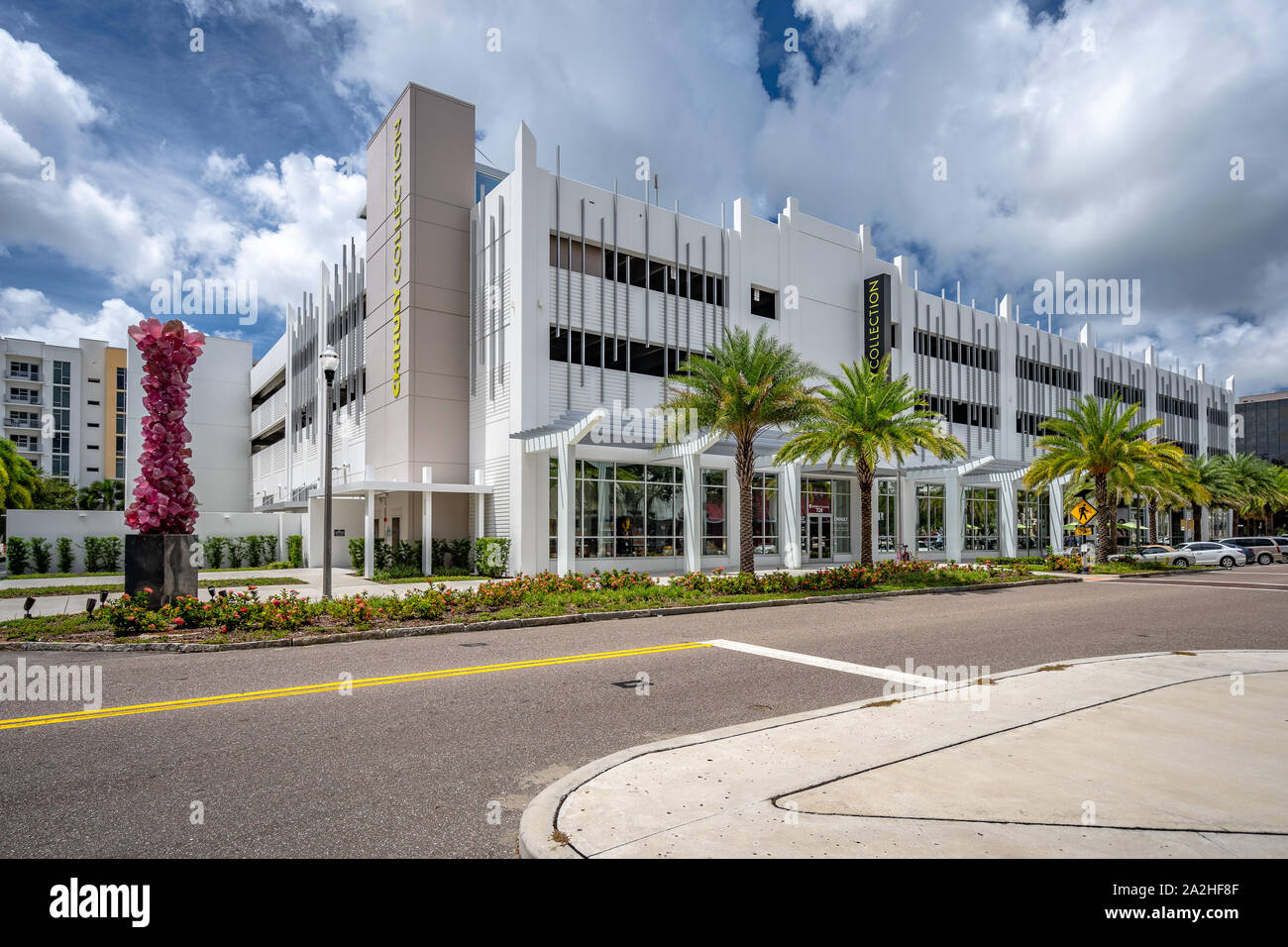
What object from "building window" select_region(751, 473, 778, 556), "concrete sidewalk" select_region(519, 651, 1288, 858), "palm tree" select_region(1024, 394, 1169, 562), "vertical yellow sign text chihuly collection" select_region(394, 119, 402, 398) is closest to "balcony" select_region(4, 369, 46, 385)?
"vertical yellow sign text chihuly collection" select_region(394, 119, 402, 398)

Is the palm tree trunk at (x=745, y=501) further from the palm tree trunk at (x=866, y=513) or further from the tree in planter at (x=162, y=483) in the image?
the tree in planter at (x=162, y=483)

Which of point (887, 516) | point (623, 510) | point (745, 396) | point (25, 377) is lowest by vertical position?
point (887, 516)

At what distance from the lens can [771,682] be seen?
8547mm

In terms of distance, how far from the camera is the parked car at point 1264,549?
41.3 meters

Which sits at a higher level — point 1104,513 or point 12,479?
point 12,479

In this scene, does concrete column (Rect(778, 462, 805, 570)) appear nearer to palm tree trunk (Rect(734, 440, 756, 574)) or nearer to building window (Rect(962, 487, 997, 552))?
palm tree trunk (Rect(734, 440, 756, 574))

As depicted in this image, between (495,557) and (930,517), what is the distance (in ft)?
78.6

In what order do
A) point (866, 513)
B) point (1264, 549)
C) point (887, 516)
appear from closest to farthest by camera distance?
point (866, 513) → point (887, 516) → point (1264, 549)

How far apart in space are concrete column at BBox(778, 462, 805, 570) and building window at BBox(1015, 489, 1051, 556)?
17.2 metres

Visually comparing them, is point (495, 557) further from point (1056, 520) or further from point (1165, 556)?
point (1056, 520)

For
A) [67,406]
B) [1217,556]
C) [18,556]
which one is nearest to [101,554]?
[18,556]

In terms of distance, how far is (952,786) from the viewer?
190 inches
